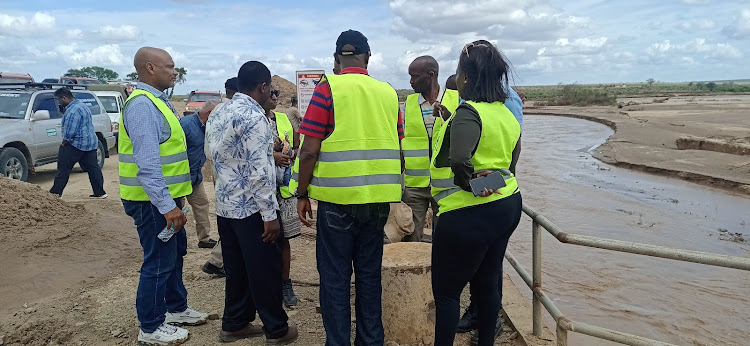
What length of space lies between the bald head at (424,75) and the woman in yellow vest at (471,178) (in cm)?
143

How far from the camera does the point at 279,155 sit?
3965 mm

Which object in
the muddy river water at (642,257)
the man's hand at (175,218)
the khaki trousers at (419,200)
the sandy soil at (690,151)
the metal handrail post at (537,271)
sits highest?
the man's hand at (175,218)

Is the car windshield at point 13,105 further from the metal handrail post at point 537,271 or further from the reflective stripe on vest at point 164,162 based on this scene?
the metal handrail post at point 537,271

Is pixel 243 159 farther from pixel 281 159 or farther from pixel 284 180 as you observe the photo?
pixel 284 180

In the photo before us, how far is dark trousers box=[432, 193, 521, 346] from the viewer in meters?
2.72

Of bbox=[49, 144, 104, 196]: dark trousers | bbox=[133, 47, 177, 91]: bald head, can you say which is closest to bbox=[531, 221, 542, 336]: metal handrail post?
bbox=[133, 47, 177, 91]: bald head

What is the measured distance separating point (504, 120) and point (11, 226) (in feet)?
19.5

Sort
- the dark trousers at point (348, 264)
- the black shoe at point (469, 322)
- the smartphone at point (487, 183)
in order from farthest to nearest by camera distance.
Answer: the black shoe at point (469, 322)
the dark trousers at point (348, 264)
the smartphone at point (487, 183)

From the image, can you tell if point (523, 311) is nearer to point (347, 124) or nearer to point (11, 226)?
point (347, 124)

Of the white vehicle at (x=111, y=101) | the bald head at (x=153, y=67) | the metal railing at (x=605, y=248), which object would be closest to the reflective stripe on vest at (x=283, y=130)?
the bald head at (x=153, y=67)

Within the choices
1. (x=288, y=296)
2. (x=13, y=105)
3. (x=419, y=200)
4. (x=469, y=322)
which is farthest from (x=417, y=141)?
(x=13, y=105)

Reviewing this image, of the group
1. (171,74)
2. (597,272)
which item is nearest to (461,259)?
(171,74)

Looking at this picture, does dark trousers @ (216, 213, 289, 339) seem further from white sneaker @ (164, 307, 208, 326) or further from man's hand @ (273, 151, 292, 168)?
man's hand @ (273, 151, 292, 168)

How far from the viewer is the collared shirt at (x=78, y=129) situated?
8.21 meters
